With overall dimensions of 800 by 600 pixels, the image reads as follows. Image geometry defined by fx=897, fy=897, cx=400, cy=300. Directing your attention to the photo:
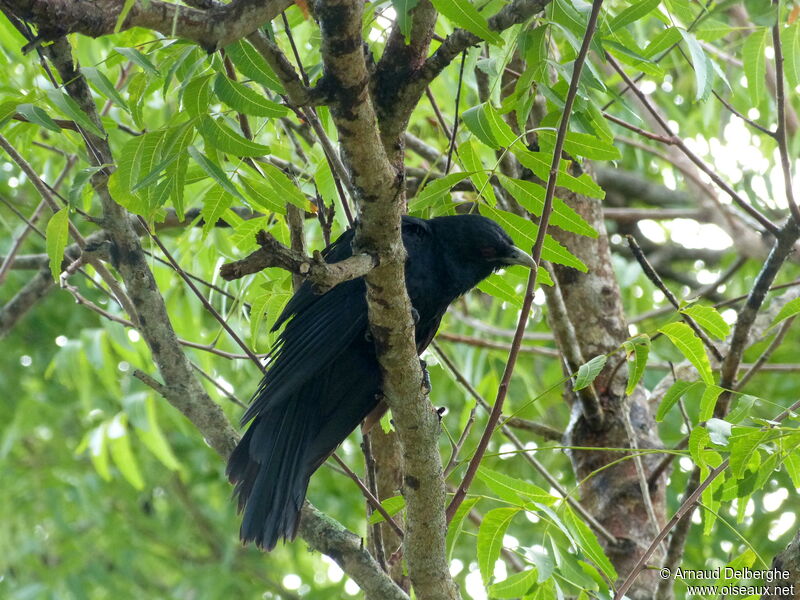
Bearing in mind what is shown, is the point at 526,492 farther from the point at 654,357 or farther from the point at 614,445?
the point at 654,357

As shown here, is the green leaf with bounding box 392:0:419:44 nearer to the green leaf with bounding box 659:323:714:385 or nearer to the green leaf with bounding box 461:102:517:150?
the green leaf with bounding box 461:102:517:150

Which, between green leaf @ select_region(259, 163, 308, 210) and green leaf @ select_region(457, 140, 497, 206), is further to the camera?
green leaf @ select_region(457, 140, 497, 206)

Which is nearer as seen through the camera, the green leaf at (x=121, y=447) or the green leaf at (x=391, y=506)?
the green leaf at (x=391, y=506)

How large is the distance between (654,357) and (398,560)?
247 centimetres

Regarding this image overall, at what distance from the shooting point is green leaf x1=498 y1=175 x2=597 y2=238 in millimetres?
2818

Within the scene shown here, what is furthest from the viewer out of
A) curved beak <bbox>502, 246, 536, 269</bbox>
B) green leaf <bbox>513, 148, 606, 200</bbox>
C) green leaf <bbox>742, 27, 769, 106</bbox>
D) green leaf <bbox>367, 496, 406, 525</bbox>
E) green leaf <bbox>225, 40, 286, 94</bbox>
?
curved beak <bbox>502, 246, 536, 269</bbox>

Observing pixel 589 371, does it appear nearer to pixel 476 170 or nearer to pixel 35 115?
pixel 476 170

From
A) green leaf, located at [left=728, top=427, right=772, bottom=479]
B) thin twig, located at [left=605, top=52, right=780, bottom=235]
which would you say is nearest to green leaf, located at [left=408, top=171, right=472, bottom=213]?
thin twig, located at [left=605, top=52, right=780, bottom=235]

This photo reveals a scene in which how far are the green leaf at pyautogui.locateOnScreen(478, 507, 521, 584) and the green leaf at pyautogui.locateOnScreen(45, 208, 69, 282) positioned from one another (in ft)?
4.72

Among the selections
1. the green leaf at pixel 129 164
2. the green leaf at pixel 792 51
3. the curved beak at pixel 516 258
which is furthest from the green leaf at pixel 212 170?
the green leaf at pixel 792 51

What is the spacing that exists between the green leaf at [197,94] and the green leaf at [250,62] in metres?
0.15

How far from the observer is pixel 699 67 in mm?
2494

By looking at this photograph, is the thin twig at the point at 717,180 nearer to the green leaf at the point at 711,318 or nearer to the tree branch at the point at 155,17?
the green leaf at the point at 711,318

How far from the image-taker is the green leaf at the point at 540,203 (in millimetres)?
2818
